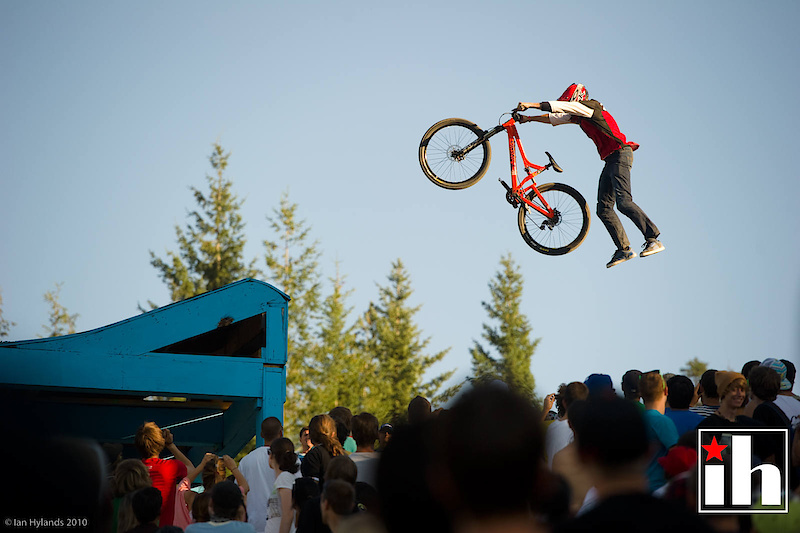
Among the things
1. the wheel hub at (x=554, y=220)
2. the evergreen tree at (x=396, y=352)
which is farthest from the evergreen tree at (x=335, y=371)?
the wheel hub at (x=554, y=220)

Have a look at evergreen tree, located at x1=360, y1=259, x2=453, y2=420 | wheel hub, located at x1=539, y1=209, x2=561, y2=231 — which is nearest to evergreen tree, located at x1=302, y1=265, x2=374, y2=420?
evergreen tree, located at x1=360, y1=259, x2=453, y2=420

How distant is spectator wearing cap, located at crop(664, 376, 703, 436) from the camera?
560 cm

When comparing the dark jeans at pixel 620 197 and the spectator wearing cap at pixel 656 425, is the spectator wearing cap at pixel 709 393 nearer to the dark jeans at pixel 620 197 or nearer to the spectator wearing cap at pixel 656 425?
the spectator wearing cap at pixel 656 425

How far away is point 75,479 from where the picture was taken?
1980 millimetres

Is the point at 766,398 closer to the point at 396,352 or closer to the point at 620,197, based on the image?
the point at 620,197

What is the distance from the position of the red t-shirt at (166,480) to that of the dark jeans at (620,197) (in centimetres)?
623

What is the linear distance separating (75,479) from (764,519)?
8.94ft

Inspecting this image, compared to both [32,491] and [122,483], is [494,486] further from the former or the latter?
[122,483]

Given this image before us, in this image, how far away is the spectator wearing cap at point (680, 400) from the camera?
5601 mm

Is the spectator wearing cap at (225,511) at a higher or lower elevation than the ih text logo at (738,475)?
lower

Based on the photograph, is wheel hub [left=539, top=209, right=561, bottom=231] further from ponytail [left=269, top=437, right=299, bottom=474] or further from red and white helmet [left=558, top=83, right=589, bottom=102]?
ponytail [left=269, top=437, right=299, bottom=474]

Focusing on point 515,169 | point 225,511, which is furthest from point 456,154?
point 225,511

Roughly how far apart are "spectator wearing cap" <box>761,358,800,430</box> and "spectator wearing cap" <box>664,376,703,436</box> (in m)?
0.56

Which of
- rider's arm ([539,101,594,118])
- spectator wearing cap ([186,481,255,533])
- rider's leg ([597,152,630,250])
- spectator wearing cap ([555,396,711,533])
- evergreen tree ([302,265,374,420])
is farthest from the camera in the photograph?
evergreen tree ([302,265,374,420])
